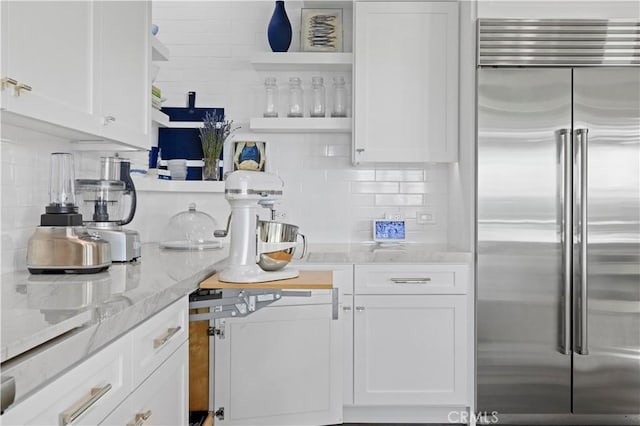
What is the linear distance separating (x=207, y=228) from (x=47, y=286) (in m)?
1.47

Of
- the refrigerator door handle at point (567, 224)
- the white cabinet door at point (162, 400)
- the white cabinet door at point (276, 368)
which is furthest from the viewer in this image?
the refrigerator door handle at point (567, 224)

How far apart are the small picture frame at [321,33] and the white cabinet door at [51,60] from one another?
170 cm

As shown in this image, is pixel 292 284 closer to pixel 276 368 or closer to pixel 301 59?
pixel 276 368

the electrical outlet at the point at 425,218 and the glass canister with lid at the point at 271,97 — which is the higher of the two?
the glass canister with lid at the point at 271,97

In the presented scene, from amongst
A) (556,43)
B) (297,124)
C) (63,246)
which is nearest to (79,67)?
(63,246)

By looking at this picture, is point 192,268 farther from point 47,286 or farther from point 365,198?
point 365,198

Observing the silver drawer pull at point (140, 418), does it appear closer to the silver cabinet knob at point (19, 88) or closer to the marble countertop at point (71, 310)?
the marble countertop at point (71, 310)

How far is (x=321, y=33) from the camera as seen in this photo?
324cm

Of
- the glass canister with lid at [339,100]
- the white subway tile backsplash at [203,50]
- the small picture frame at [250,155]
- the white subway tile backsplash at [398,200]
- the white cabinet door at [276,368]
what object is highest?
the white subway tile backsplash at [203,50]

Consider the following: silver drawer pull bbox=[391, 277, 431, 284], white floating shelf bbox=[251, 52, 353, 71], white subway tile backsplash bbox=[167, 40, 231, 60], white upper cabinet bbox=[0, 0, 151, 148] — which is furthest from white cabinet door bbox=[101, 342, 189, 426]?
white subway tile backsplash bbox=[167, 40, 231, 60]

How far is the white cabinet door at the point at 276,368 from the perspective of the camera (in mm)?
2531

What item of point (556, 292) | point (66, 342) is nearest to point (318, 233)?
point (556, 292)

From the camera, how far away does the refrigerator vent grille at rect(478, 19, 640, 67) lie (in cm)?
268

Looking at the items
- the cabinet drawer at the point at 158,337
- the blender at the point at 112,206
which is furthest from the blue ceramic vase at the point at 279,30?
the cabinet drawer at the point at 158,337
